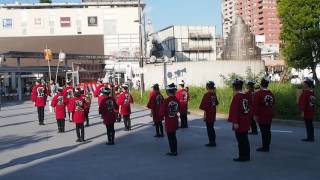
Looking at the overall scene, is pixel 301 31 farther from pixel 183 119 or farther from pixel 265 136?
pixel 265 136

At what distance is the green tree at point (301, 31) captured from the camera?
3562 centimetres

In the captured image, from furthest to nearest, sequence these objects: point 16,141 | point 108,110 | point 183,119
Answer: point 183,119, point 16,141, point 108,110

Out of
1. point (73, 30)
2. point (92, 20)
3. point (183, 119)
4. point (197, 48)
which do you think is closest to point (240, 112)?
point (183, 119)

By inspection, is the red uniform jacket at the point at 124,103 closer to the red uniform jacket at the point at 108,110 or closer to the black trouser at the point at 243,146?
the red uniform jacket at the point at 108,110

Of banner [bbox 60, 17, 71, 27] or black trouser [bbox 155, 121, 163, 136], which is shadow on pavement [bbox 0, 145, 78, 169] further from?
banner [bbox 60, 17, 71, 27]

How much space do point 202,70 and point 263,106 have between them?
24.4 metres

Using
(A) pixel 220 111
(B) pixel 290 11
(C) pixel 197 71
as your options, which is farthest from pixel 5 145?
(B) pixel 290 11

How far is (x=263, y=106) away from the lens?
1246cm

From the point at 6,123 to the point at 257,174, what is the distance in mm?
15445

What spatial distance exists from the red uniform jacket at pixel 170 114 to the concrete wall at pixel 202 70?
24182 millimetres

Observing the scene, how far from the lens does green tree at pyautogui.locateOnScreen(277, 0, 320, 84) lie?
35.6m

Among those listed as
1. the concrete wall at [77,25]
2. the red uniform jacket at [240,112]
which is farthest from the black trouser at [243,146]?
the concrete wall at [77,25]

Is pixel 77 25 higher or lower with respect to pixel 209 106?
higher

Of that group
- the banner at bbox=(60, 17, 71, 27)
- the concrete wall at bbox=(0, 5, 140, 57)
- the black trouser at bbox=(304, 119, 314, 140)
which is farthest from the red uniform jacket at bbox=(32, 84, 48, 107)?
the banner at bbox=(60, 17, 71, 27)
